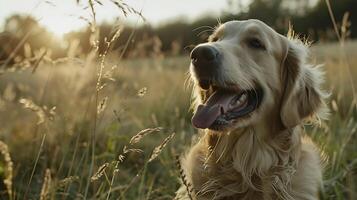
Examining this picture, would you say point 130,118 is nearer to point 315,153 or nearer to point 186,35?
point 315,153

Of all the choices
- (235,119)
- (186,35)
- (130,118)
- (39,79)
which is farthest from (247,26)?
(186,35)

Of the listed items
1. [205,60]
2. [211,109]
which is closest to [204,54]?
[205,60]

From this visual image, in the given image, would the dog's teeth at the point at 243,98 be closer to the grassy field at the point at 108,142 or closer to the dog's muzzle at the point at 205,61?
the dog's muzzle at the point at 205,61

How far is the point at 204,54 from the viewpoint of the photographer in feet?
9.65

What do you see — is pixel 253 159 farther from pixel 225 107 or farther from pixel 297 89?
pixel 297 89

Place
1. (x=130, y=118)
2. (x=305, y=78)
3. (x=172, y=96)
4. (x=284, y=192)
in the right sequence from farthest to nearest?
(x=172, y=96)
(x=130, y=118)
(x=305, y=78)
(x=284, y=192)

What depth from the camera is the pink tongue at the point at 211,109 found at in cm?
292

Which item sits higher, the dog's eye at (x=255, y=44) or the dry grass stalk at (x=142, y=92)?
the dry grass stalk at (x=142, y=92)

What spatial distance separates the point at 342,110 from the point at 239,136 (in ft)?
11.3

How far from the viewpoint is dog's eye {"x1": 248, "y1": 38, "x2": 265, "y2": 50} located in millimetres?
3340

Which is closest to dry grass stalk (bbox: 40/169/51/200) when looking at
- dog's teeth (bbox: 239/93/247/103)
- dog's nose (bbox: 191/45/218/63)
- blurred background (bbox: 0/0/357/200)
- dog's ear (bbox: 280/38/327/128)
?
blurred background (bbox: 0/0/357/200)

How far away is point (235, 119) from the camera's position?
10.1 ft

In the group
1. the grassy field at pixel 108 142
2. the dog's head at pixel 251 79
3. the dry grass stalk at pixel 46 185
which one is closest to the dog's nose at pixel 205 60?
the dog's head at pixel 251 79

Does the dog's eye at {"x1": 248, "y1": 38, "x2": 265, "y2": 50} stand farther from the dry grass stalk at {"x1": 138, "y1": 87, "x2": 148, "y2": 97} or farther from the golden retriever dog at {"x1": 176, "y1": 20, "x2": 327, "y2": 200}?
the dry grass stalk at {"x1": 138, "y1": 87, "x2": 148, "y2": 97}
